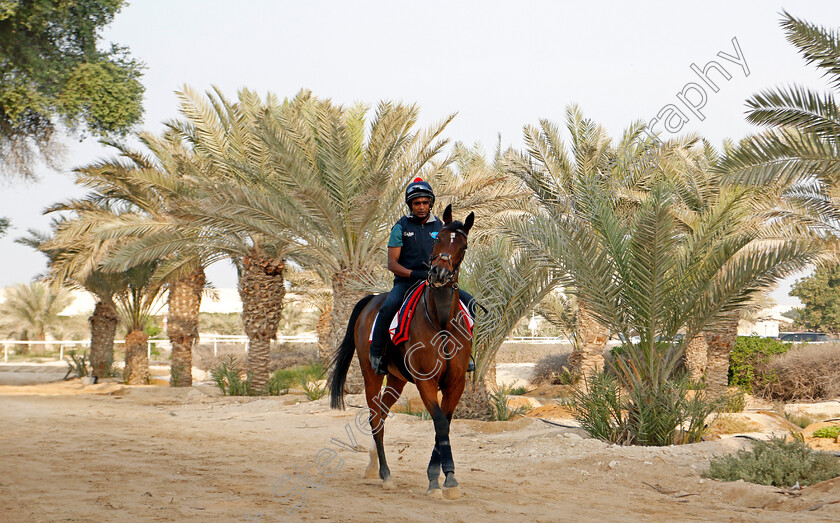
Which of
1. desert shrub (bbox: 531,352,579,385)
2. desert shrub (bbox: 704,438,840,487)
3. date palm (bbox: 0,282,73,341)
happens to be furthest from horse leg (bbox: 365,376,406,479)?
date palm (bbox: 0,282,73,341)

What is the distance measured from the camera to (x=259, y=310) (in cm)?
1762

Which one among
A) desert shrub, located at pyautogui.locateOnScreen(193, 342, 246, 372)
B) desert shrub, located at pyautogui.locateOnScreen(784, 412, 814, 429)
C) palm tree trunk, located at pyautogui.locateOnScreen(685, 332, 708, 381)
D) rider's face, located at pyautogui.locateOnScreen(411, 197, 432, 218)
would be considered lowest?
desert shrub, located at pyautogui.locateOnScreen(193, 342, 246, 372)

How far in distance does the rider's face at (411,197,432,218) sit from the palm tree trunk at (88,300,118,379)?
18.3m

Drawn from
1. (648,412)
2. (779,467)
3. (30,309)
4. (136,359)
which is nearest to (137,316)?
(136,359)

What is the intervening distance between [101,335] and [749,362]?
64.8 feet

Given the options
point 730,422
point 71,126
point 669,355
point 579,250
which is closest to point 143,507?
point 579,250

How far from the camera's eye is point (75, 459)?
7473 millimetres

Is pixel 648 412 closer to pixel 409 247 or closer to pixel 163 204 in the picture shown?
pixel 409 247

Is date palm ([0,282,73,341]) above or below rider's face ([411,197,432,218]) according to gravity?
below

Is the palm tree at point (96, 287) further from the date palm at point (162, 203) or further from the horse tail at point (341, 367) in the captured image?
the horse tail at point (341, 367)

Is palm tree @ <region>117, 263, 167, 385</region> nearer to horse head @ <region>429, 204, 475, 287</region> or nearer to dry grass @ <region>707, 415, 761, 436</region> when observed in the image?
dry grass @ <region>707, 415, 761, 436</region>

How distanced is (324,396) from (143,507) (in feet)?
34.7

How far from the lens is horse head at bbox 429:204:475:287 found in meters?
5.50

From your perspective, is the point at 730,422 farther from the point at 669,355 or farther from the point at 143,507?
the point at 143,507
